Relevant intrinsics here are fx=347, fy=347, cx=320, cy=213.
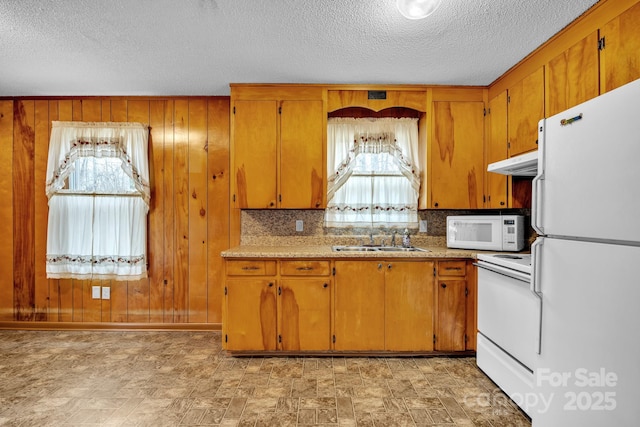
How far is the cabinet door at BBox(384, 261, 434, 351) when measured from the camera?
2.80 meters

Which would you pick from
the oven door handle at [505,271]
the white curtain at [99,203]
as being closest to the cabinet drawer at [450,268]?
the oven door handle at [505,271]

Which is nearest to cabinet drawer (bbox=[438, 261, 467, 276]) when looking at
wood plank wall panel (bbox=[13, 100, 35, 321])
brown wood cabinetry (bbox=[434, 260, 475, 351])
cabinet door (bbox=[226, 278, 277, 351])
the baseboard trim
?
brown wood cabinetry (bbox=[434, 260, 475, 351])

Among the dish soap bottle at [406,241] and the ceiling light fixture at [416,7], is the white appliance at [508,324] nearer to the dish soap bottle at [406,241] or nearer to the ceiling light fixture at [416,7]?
the dish soap bottle at [406,241]

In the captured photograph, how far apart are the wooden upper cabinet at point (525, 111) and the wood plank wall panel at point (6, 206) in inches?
185

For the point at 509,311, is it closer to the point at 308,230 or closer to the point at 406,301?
the point at 406,301

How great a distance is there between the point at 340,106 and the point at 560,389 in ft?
8.18

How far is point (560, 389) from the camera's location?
1.51 meters

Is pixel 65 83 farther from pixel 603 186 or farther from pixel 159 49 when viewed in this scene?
pixel 603 186

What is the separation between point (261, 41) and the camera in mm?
2355

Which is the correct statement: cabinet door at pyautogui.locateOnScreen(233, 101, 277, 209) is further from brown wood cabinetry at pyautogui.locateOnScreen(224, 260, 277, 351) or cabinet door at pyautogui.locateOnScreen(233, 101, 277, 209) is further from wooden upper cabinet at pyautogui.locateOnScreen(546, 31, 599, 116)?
wooden upper cabinet at pyautogui.locateOnScreen(546, 31, 599, 116)

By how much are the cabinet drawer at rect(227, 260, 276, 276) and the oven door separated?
160cm

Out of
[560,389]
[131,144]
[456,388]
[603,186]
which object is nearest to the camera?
[603,186]

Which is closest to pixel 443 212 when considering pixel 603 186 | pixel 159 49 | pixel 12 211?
pixel 603 186

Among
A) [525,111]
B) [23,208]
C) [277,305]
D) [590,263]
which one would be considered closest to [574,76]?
[525,111]
